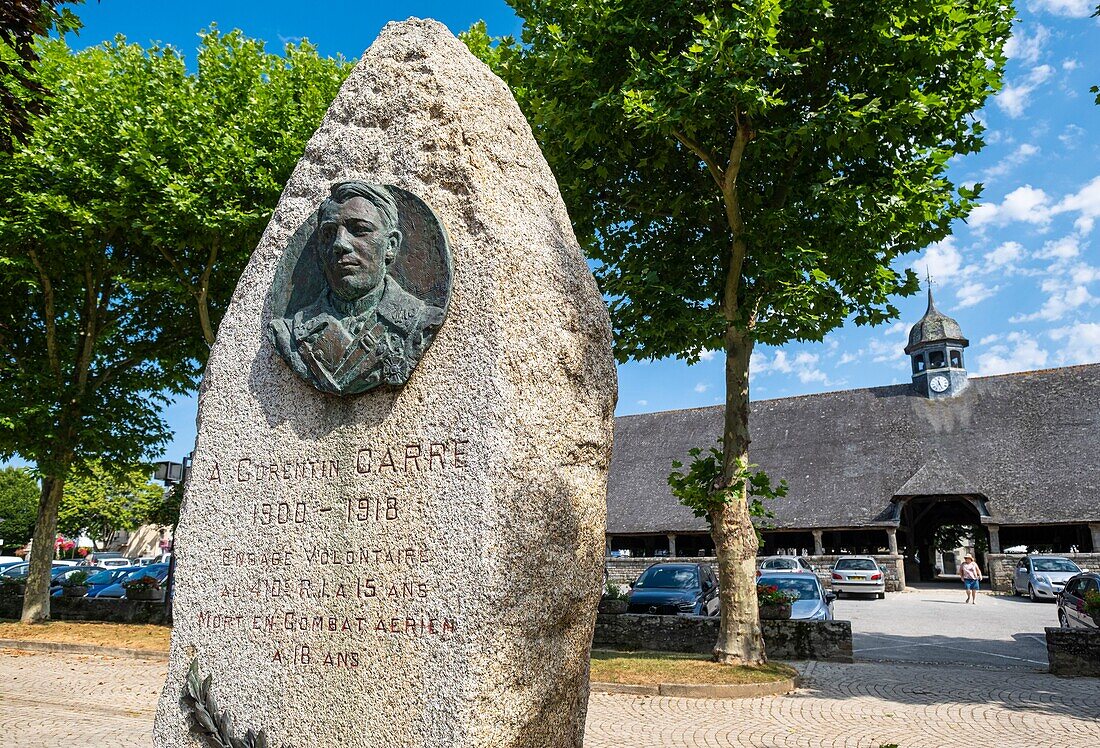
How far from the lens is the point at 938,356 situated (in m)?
39.7

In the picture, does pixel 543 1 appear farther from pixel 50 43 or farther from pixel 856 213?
pixel 50 43

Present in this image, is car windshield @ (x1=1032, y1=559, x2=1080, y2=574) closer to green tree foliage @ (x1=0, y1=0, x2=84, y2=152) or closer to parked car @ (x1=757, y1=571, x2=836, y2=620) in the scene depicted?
parked car @ (x1=757, y1=571, x2=836, y2=620)

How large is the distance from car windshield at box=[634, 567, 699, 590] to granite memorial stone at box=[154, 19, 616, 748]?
14653 millimetres

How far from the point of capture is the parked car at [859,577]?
27484 mm

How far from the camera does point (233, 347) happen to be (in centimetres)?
419

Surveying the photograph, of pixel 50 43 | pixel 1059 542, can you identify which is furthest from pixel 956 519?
pixel 50 43

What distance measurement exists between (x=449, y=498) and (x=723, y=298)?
9.83 metres

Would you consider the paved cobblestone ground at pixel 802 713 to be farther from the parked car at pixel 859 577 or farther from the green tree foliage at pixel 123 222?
the parked car at pixel 859 577

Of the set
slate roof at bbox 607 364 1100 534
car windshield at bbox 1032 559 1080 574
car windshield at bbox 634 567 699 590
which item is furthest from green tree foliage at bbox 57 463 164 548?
car windshield at bbox 1032 559 1080 574

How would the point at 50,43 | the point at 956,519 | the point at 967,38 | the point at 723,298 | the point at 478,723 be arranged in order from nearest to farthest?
the point at 478,723
the point at 967,38
the point at 723,298
the point at 50,43
the point at 956,519

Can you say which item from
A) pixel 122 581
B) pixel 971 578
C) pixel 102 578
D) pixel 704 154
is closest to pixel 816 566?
pixel 971 578

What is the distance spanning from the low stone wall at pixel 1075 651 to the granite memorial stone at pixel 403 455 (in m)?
11.1

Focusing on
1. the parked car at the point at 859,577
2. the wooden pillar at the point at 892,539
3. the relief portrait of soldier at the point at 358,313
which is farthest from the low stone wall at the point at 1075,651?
the wooden pillar at the point at 892,539

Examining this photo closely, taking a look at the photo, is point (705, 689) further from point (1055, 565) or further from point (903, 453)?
point (903, 453)
